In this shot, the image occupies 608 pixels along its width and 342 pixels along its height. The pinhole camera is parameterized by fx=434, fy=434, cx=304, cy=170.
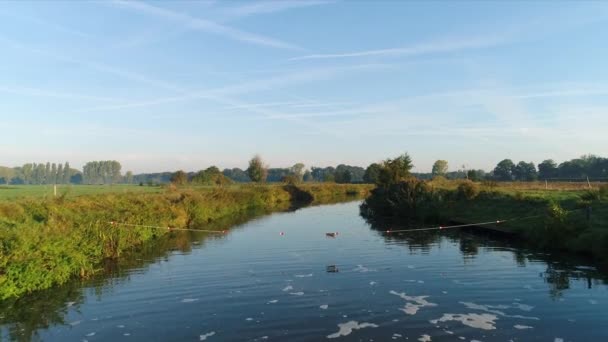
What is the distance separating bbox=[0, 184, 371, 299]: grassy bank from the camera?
65.0ft

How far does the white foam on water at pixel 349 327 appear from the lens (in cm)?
1402

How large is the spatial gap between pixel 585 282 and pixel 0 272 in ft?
85.5

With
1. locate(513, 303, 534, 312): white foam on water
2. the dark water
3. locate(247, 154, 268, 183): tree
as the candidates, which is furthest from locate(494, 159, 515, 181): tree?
locate(513, 303, 534, 312): white foam on water

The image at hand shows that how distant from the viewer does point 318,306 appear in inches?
675

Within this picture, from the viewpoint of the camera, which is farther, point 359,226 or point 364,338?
point 359,226

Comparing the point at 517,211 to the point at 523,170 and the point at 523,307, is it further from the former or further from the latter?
the point at 523,170

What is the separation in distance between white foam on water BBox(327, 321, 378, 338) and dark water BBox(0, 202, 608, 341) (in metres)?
0.03

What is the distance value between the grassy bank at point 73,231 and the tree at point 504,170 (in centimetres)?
15524

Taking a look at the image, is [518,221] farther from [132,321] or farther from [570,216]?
[132,321]

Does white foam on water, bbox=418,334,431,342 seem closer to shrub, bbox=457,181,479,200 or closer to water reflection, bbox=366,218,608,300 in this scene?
water reflection, bbox=366,218,608,300

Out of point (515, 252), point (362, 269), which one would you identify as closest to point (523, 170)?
point (515, 252)

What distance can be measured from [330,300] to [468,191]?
124ft

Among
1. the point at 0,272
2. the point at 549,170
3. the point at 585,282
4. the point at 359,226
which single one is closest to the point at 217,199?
the point at 359,226

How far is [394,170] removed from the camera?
229 feet
